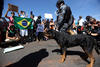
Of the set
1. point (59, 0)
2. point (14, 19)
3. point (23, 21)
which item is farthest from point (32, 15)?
point (59, 0)

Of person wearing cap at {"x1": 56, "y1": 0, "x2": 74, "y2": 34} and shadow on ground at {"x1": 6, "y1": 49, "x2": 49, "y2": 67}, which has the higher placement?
person wearing cap at {"x1": 56, "y1": 0, "x2": 74, "y2": 34}

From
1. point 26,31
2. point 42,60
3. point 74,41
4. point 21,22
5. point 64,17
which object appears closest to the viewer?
point 74,41

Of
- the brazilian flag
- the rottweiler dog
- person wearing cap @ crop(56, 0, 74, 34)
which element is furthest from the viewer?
the brazilian flag

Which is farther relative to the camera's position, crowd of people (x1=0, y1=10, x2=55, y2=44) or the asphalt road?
crowd of people (x1=0, y1=10, x2=55, y2=44)

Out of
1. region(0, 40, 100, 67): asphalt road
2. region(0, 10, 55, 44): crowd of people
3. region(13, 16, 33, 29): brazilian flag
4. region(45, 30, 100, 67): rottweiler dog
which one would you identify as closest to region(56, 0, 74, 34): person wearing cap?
region(45, 30, 100, 67): rottweiler dog

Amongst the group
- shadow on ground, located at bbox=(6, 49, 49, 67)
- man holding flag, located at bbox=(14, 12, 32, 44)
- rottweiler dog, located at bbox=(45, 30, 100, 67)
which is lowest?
shadow on ground, located at bbox=(6, 49, 49, 67)

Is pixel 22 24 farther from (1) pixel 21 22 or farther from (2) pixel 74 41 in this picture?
(2) pixel 74 41

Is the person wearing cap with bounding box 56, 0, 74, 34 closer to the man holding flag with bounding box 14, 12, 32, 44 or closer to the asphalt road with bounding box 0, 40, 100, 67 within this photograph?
the asphalt road with bounding box 0, 40, 100, 67

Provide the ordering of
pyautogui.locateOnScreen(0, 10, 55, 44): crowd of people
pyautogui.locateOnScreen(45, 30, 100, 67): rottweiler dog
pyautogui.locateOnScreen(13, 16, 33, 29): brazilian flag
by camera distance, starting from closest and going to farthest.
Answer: pyautogui.locateOnScreen(45, 30, 100, 67): rottweiler dog < pyautogui.locateOnScreen(0, 10, 55, 44): crowd of people < pyautogui.locateOnScreen(13, 16, 33, 29): brazilian flag

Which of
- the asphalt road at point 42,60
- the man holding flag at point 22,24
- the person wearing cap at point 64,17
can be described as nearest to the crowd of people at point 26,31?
the man holding flag at point 22,24

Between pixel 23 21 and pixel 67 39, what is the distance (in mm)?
4325

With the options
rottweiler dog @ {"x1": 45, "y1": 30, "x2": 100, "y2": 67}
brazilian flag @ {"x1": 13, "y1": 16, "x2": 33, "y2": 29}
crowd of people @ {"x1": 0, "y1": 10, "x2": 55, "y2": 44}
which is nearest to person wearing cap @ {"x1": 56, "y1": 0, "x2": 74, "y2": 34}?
rottweiler dog @ {"x1": 45, "y1": 30, "x2": 100, "y2": 67}

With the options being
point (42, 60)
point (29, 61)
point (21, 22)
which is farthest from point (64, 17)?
point (21, 22)

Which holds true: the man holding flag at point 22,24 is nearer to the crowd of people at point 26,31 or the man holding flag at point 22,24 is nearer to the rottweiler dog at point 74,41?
the crowd of people at point 26,31
